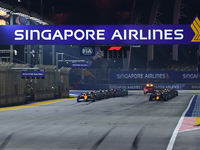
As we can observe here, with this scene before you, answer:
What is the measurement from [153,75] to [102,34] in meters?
51.4

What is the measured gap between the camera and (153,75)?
236ft

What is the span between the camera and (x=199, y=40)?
21531 millimetres

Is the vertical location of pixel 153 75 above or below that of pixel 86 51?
below

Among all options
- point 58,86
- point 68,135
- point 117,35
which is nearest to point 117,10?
point 58,86

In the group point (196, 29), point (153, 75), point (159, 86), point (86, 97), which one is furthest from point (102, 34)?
point (153, 75)

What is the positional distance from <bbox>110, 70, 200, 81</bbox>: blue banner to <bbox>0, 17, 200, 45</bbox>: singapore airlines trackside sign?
50.2 m

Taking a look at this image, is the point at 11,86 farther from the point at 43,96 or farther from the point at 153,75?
the point at 153,75

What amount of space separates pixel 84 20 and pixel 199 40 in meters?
60.1

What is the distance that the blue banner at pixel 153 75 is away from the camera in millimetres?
70875

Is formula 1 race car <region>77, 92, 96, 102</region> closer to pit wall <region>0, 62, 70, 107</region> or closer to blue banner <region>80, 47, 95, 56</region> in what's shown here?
pit wall <region>0, 62, 70, 107</region>

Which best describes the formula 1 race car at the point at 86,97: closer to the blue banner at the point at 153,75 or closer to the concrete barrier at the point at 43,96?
the concrete barrier at the point at 43,96

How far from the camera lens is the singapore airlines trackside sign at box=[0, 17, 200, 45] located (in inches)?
847

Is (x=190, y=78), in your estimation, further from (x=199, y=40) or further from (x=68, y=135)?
(x=68, y=135)

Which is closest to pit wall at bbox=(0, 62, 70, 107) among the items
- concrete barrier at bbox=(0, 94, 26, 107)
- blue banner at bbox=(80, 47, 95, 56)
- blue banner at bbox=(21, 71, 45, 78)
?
concrete barrier at bbox=(0, 94, 26, 107)
